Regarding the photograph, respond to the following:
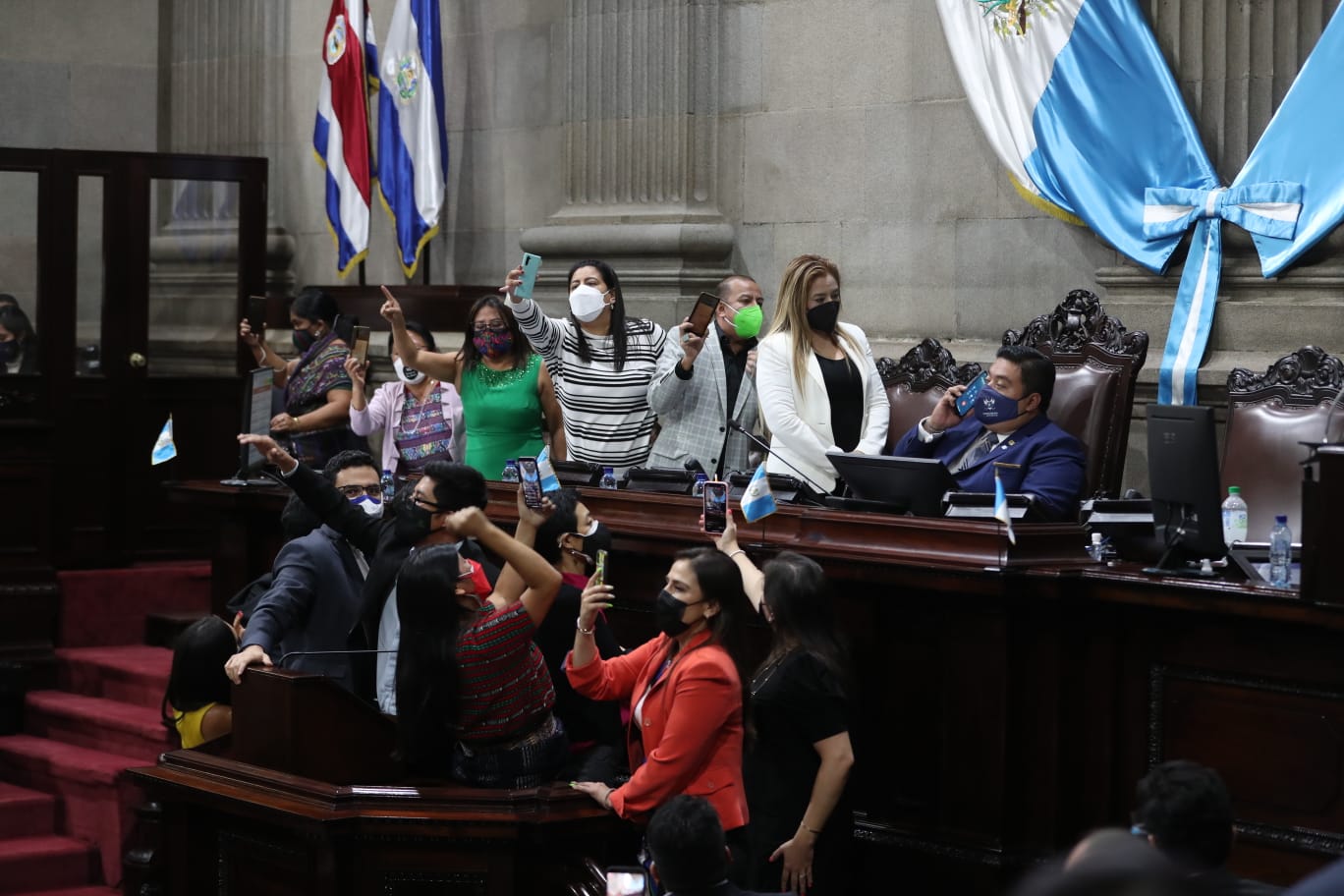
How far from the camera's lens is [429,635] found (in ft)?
14.8

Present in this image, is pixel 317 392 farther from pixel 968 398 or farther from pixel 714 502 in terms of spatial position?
pixel 968 398

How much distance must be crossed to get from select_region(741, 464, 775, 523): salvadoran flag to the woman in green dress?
1.80 meters

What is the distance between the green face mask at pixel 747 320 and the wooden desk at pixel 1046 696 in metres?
1.16

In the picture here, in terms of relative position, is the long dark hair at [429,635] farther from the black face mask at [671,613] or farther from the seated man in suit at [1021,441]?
the seated man in suit at [1021,441]

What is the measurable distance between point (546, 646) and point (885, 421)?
1764mm

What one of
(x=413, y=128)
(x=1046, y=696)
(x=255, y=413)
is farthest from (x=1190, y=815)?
(x=413, y=128)

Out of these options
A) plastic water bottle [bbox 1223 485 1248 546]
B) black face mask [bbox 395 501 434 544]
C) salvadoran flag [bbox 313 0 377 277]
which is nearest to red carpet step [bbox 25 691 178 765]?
black face mask [bbox 395 501 434 544]

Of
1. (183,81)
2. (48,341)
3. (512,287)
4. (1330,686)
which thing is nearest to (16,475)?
(48,341)

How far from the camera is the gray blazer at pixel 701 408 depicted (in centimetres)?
631

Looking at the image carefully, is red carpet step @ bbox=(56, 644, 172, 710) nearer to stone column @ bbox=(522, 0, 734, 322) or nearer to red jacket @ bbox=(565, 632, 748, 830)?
stone column @ bbox=(522, 0, 734, 322)

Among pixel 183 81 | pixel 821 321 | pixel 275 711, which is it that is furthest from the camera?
pixel 183 81

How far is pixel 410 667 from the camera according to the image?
4.53 metres

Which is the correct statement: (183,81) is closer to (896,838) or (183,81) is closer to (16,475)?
(16,475)

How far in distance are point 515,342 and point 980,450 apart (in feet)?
6.26
